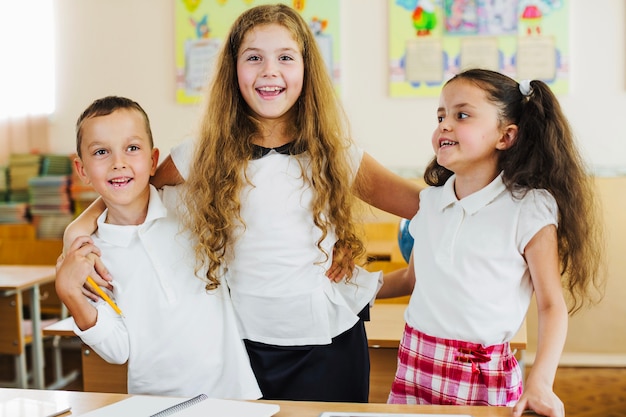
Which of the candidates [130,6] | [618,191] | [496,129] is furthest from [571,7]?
[496,129]

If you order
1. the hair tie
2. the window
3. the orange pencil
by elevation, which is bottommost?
the orange pencil

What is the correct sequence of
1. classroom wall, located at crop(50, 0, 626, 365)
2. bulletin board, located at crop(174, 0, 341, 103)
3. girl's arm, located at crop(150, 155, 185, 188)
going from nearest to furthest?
girl's arm, located at crop(150, 155, 185, 188), classroom wall, located at crop(50, 0, 626, 365), bulletin board, located at crop(174, 0, 341, 103)

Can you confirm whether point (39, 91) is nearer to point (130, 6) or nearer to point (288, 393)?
point (130, 6)

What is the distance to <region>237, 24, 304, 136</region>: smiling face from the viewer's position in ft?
4.98

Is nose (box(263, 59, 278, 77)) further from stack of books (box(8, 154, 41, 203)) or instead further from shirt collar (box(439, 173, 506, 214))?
stack of books (box(8, 154, 41, 203))

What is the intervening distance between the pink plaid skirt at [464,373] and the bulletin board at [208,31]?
3107mm

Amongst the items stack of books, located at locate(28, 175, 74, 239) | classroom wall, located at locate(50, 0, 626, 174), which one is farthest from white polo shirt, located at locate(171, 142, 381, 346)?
Answer: stack of books, located at locate(28, 175, 74, 239)

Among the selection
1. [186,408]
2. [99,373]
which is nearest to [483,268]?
[186,408]

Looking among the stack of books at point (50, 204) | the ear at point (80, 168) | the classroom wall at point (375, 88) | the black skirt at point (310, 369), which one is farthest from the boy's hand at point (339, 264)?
the stack of books at point (50, 204)

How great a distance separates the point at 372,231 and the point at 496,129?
2.77 m

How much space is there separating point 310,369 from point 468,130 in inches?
24.1

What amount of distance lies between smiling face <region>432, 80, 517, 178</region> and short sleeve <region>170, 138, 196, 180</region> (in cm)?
57

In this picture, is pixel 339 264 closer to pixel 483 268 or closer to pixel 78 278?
pixel 483 268

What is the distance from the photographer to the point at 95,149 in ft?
4.93
